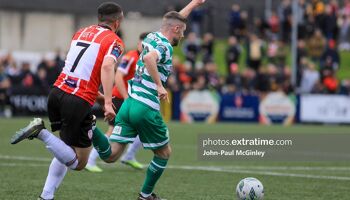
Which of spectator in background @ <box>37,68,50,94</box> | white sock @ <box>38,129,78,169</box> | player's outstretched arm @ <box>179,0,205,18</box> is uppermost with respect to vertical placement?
player's outstretched arm @ <box>179,0,205,18</box>

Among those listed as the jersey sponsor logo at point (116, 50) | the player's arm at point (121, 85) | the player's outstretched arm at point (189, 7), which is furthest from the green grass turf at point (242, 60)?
the jersey sponsor logo at point (116, 50)

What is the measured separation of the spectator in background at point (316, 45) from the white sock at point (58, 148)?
85.4 feet

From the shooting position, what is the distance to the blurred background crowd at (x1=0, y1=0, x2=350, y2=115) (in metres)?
29.9

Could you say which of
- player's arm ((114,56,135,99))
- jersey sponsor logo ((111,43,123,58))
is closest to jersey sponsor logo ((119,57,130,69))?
player's arm ((114,56,135,99))

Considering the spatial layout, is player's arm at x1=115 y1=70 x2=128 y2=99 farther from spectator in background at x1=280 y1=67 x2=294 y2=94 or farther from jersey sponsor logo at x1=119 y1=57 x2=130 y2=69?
spectator in background at x1=280 y1=67 x2=294 y2=94

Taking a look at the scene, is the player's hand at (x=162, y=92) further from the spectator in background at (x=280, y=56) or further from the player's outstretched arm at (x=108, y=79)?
the spectator in background at (x=280, y=56)

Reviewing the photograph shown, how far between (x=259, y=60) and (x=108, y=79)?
23.6 m

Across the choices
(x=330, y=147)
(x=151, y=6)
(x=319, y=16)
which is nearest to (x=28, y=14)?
(x=151, y=6)

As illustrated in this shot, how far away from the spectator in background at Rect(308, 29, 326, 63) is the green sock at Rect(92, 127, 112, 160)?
2505cm

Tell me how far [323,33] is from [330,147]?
16.3 meters

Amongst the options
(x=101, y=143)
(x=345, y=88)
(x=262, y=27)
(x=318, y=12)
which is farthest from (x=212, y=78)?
(x=101, y=143)

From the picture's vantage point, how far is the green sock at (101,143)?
385 inches

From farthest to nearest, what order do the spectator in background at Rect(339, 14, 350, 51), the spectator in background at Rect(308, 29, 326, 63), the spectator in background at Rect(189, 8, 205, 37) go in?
1. the spectator in background at Rect(339, 14, 350, 51)
2. the spectator in background at Rect(189, 8, 205, 37)
3. the spectator in background at Rect(308, 29, 326, 63)

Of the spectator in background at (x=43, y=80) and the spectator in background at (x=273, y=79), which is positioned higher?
the spectator in background at (x=273, y=79)
